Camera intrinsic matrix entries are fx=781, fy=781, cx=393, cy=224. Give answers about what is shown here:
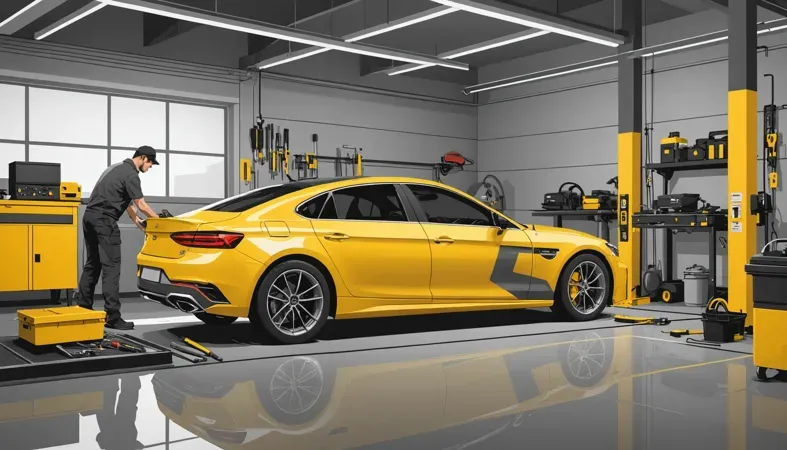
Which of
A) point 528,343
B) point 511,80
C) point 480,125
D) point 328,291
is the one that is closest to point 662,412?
point 528,343

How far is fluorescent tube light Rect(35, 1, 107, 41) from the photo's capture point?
25.3 feet

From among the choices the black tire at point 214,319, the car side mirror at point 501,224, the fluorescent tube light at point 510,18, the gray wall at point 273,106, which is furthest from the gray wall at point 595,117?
the black tire at point 214,319

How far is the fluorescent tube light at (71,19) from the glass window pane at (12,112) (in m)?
0.73

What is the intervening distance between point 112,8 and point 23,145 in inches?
82.4

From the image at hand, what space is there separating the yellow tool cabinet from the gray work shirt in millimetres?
2538

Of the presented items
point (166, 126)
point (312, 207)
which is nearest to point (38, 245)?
point (166, 126)

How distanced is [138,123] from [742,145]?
7.46 m

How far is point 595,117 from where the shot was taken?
40.1 feet

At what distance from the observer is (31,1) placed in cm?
782

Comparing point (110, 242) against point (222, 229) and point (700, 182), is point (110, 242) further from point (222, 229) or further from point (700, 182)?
point (700, 182)

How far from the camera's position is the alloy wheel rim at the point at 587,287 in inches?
281

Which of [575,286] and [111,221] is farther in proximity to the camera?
[575,286]

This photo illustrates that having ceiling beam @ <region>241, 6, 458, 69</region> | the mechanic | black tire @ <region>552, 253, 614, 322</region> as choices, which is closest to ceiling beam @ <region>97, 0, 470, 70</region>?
ceiling beam @ <region>241, 6, 458, 69</region>

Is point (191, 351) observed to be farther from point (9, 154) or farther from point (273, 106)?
point (273, 106)
